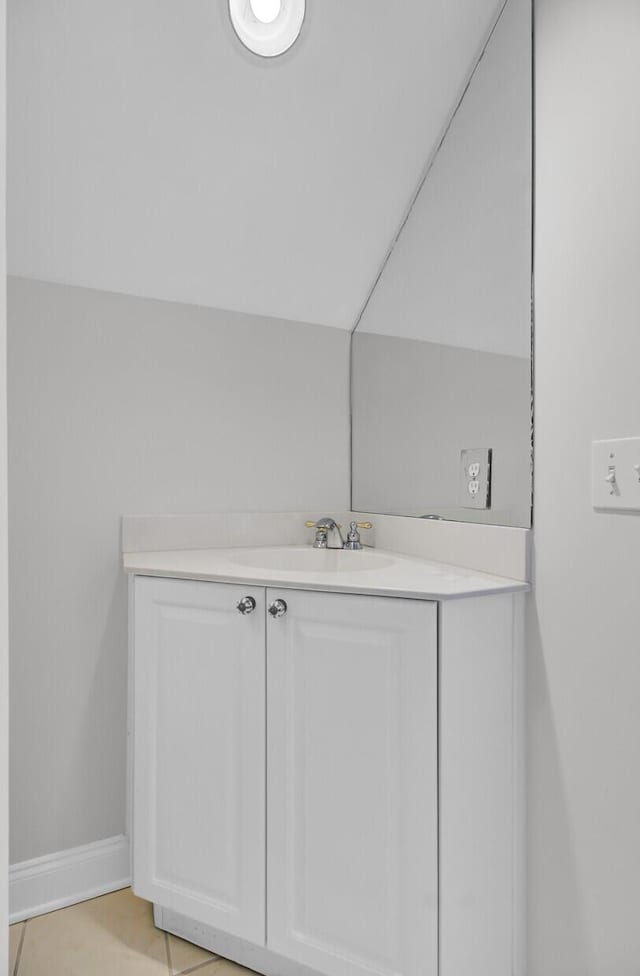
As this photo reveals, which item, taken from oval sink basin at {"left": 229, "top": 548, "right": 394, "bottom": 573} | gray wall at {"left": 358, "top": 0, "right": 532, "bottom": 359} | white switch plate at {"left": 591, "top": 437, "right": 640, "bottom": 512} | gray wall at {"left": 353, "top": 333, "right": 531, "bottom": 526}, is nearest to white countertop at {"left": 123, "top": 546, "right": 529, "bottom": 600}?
oval sink basin at {"left": 229, "top": 548, "right": 394, "bottom": 573}

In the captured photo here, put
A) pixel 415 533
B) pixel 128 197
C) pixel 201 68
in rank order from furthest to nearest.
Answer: pixel 415 533
pixel 128 197
pixel 201 68

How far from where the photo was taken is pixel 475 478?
4.95ft

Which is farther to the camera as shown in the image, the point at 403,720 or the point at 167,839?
the point at 167,839

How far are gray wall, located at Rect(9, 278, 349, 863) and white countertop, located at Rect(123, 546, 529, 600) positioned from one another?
0.17m

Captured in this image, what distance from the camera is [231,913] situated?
1377 millimetres

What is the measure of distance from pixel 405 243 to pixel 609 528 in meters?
1.02

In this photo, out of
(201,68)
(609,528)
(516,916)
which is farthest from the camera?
(201,68)

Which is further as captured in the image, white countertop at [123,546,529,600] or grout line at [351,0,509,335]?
grout line at [351,0,509,335]

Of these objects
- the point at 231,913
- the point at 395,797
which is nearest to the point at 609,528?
the point at 395,797

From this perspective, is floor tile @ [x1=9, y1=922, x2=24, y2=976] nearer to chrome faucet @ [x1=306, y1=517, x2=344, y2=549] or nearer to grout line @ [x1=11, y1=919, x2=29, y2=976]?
grout line @ [x1=11, y1=919, x2=29, y2=976]

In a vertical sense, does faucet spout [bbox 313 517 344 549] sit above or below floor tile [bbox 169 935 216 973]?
above

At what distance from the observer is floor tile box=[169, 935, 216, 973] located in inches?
56.2

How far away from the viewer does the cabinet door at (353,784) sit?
1188mm

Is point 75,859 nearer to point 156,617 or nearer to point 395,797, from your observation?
point 156,617
